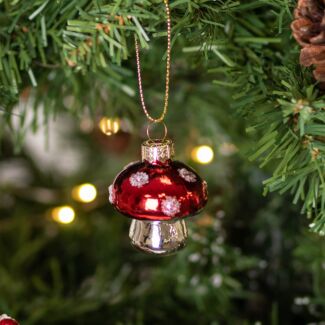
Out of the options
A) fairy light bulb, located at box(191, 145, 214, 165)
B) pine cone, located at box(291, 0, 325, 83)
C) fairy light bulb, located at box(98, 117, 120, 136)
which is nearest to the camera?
pine cone, located at box(291, 0, 325, 83)

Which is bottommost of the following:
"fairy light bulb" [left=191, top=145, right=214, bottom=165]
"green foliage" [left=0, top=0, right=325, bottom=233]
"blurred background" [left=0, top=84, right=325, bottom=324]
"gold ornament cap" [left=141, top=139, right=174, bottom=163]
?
"blurred background" [left=0, top=84, right=325, bottom=324]

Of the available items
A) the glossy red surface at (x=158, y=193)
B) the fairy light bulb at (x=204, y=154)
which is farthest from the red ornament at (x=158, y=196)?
the fairy light bulb at (x=204, y=154)

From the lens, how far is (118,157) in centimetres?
106

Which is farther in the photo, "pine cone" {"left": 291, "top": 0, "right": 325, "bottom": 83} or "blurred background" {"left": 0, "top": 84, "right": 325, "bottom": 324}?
"blurred background" {"left": 0, "top": 84, "right": 325, "bottom": 324}

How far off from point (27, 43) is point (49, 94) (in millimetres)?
94

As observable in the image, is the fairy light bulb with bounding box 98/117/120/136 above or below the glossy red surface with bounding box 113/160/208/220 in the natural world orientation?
above

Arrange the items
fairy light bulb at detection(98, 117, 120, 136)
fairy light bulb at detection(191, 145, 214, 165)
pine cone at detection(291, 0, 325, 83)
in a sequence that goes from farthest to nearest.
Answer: fairy light bulb at detection(191, 145, 214, 165) → fairy light bulb at detection(98, 117, 120, 136) → pine cone at detection(291, 0, 325, 83)

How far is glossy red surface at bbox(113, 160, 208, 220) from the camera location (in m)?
0.40

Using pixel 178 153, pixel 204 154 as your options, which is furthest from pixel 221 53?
pixel 178 153

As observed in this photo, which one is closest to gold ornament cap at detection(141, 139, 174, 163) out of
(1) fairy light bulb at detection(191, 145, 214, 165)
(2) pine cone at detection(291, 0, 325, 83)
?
(2) pine cone at detection(291, 0, 325, 83)

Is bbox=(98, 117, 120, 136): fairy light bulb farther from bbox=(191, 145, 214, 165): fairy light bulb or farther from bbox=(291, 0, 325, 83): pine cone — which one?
bbox=(291, 0, 325, 83): pine cone

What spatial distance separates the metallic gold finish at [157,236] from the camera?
0.43m

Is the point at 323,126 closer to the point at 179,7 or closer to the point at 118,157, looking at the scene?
the point at 179,7

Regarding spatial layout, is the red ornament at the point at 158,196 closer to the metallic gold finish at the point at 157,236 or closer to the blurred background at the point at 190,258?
the metallic gold finish at the point at 157,236
